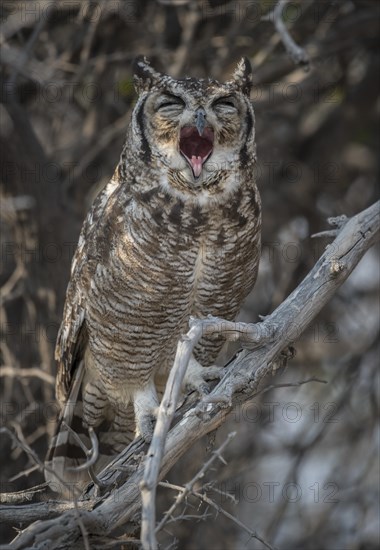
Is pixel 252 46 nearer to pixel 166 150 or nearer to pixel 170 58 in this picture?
pixel 170 58

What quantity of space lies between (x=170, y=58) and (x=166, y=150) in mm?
1537

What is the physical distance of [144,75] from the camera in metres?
3.12

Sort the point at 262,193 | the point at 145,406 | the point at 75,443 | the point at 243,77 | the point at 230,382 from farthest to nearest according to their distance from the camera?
1. the point at 262,193
2. the point at 75,443
3. the point at 145,406
4. the point at 243,77
5. the point at 230,382

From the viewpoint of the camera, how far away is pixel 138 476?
2514mm

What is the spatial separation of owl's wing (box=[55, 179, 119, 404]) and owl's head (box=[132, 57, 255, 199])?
25 cm

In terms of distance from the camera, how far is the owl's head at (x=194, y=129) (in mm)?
2963

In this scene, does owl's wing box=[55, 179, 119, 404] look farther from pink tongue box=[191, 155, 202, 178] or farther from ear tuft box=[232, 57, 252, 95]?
ear tuft box=[232, 57, 252, 95]

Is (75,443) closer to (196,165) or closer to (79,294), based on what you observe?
(79,294)

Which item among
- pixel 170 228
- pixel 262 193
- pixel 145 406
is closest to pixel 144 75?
pixel 170 228

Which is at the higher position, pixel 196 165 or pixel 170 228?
pixel 196 165

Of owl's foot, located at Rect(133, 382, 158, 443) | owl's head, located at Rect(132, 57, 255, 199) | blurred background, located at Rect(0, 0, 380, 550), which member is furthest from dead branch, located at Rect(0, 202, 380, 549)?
blurred background, located at Rect(0, 0, 380, 550)

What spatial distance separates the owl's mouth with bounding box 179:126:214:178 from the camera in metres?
2.99

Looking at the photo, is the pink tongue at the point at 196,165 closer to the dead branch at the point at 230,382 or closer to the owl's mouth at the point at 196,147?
the owl's mouth at the point at 196,147

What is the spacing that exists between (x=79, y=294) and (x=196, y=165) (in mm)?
697
